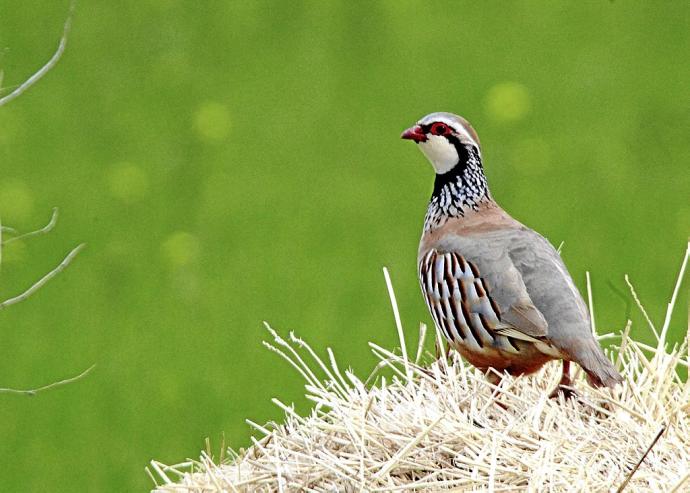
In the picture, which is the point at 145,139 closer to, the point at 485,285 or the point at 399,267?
the point at 399,267

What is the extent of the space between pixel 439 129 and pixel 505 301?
95 centimetres

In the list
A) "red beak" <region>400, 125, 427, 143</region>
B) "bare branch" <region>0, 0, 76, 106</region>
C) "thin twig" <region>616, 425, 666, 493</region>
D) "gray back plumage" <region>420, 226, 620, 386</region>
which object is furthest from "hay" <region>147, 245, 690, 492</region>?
"bare branch" <region>0, 0, 76, 106</region>

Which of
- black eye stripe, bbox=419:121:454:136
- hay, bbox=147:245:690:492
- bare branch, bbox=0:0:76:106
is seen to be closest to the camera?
bare branch, bbox=0:0:76:106

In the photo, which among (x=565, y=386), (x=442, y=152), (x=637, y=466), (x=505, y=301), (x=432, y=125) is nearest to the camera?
(x=637, y=466)

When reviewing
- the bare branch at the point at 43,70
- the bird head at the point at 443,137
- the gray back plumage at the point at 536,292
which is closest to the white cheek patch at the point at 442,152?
the bird head at the point at 443,137

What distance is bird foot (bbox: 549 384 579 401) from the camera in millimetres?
4770

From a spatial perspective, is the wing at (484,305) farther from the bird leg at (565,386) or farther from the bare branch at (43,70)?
the bare branch at (43,70)

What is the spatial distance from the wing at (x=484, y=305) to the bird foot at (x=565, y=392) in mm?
238

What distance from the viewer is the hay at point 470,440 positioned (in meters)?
4.18

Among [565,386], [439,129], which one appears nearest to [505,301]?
[565,386]

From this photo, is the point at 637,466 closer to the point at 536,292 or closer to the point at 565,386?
the point at 565,386

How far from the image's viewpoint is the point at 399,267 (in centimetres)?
956

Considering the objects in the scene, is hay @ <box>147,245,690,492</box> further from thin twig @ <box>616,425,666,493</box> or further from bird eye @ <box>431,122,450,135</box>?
bird eye @ <box>431,122,450,135</box>

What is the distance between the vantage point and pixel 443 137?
5969 millimetres
